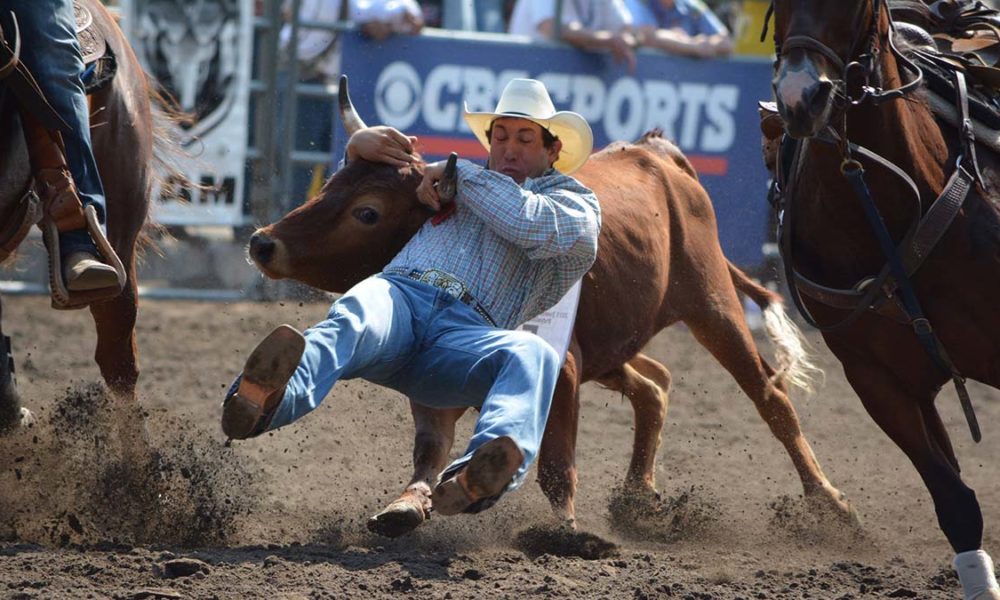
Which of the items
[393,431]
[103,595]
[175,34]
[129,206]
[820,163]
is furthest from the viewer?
[175,34]

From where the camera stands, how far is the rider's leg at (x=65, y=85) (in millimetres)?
4695

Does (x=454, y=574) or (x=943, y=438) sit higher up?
(x=943, y=438)

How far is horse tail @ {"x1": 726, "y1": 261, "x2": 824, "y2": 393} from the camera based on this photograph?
605 cm

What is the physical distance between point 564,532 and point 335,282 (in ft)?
3.51

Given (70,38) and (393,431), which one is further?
(393,431)

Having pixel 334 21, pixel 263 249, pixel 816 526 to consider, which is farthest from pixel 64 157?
pixel 334 21

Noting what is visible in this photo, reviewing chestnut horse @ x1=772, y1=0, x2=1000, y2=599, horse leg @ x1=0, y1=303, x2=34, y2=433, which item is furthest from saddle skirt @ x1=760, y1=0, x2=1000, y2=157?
horse leg @ x1=0, y1=303, x2=34, y2=433

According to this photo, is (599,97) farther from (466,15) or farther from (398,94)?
(398,94)

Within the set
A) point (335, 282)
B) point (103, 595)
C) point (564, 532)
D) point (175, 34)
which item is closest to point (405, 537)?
point (564, 532)

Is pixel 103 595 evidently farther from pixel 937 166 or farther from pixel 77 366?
pixel 77 366

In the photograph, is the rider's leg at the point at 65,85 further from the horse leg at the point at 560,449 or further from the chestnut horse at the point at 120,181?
the horse leg at the point at 560,449

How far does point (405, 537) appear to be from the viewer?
4832 mm

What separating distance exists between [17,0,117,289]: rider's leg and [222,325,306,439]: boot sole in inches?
51.7

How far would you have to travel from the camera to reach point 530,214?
4191mm
